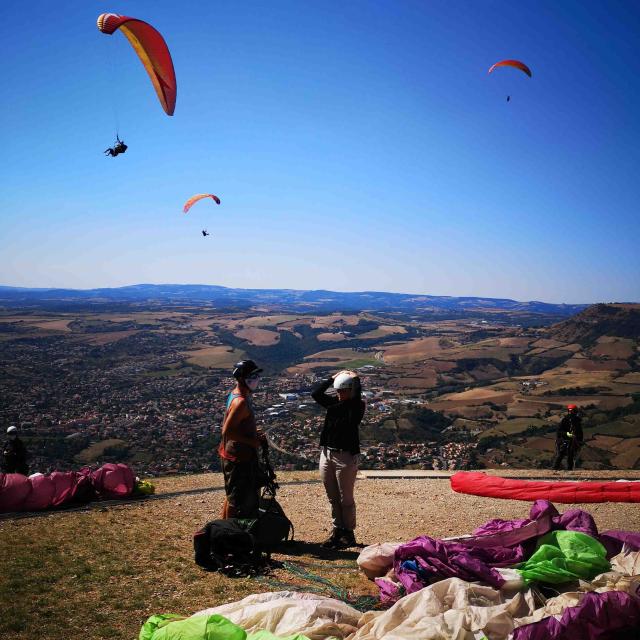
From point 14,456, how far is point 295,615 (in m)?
10.5

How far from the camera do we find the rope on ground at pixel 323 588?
4758 millimetres

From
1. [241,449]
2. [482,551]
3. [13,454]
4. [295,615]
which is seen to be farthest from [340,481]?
[13,454]

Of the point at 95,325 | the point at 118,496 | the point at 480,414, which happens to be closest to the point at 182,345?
the point at 95,325

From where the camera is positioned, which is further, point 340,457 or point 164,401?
point 164,401

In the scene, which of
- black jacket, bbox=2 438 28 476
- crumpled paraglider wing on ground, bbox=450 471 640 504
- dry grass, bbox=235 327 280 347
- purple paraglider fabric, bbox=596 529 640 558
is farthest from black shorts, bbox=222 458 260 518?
dry grass, bbox=235 327 280 347

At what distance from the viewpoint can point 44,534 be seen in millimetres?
7496

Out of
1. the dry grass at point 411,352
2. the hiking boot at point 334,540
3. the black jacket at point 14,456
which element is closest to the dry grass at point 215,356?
the dry grass at point 411,352

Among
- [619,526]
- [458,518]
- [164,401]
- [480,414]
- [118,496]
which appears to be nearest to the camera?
[619,526]

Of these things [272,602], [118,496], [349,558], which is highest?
[272,602]

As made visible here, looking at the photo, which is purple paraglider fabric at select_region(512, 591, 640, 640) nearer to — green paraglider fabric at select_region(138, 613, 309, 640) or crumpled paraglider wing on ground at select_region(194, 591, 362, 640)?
crumpled paraglider wing on ground at select_region(194, 591, 362, 640)

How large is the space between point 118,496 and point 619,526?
32.9 ft

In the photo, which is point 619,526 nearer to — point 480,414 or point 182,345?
point 480,414

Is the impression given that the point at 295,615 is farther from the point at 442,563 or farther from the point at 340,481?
the point at 340,481

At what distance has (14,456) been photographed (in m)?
11.3
